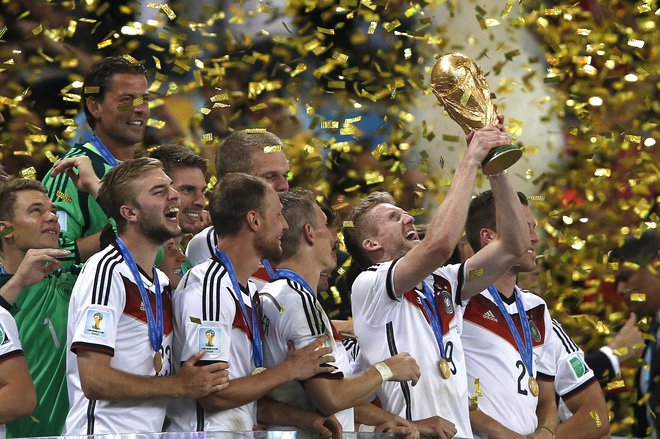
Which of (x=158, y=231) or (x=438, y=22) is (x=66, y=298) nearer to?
(x=158, y=231)

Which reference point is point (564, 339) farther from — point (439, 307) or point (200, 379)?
point (200, 379)

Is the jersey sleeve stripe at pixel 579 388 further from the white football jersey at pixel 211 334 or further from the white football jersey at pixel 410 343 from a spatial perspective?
the white football jersey at pixel 211 334

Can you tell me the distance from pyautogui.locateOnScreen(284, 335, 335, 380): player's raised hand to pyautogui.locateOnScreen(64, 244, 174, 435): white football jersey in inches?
15.8

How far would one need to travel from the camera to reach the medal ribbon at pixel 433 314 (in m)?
4.35

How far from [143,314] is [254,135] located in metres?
1.18

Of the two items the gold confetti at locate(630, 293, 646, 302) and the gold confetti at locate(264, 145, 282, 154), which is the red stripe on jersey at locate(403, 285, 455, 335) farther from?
the gold confetti at locate(630, 293, 646, 302)

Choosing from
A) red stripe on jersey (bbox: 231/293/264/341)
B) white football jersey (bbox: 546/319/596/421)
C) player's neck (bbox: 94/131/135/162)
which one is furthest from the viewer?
A: white football jersey (bbox: 546/319/596/421)

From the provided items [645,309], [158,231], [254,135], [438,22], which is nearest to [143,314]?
[158,231]

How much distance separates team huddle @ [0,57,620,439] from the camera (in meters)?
3.81

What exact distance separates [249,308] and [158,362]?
34cm

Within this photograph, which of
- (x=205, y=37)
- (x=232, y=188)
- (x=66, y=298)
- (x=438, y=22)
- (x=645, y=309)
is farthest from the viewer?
(x=438, y=22)

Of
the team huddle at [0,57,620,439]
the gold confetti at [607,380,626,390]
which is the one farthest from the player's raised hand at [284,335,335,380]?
the gold confetti at [607,380,626,390]

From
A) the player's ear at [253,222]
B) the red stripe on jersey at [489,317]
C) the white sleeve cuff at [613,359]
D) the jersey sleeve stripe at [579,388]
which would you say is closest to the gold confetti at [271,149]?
the player's ear at [253,222]

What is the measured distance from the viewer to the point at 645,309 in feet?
19.5
